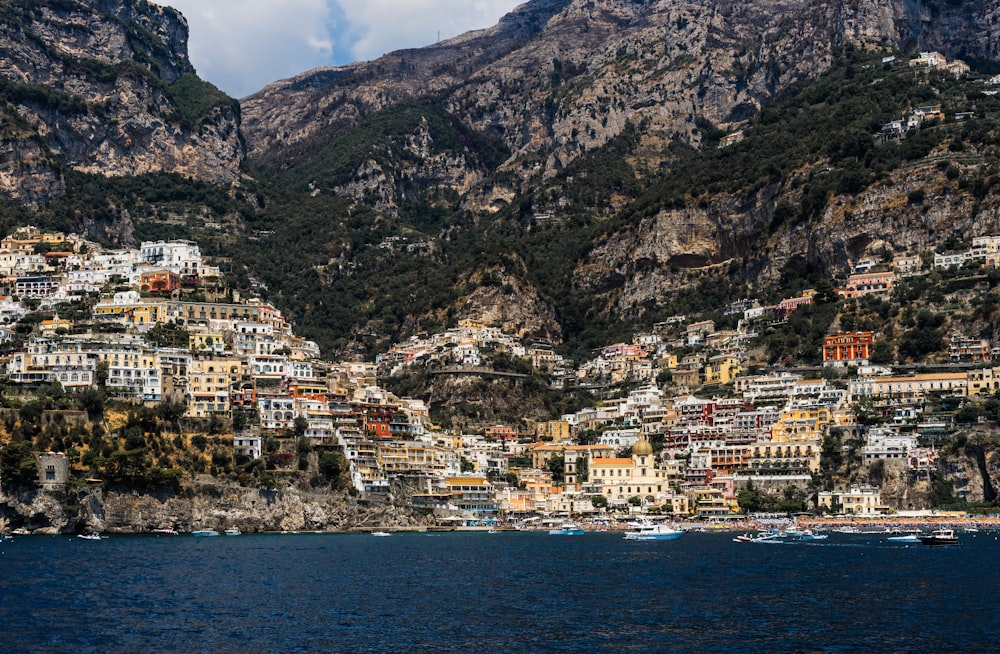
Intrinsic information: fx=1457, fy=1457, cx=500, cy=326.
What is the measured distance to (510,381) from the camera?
6521 inches

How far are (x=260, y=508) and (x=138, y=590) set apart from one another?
147 ft

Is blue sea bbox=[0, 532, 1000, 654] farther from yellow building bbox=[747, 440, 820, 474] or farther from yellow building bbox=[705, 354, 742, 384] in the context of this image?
yellow building bbox=[705, 354, 742, 384]

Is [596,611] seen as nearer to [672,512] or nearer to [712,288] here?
[672,512]

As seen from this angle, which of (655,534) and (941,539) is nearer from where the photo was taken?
(941,539)

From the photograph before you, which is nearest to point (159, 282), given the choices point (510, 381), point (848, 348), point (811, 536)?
point (510, 381)

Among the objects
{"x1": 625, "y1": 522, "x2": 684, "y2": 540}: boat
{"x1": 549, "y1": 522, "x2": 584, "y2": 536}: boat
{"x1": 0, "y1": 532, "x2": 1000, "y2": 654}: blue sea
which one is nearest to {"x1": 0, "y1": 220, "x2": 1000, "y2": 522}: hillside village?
{"x1": 549, "y1": 522, "x2": 584, "y2": 536}: boat

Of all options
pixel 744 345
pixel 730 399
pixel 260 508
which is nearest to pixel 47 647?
pixel 260 508

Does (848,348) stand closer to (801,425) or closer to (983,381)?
(801,425)

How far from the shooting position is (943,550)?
94125 millimetres

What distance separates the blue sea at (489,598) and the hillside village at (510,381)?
2490cm

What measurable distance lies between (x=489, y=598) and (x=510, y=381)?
10057cm

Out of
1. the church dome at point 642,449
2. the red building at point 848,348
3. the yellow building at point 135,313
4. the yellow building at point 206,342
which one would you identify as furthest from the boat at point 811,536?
the yellow building at point 135,313

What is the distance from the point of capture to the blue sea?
52281 millimetres

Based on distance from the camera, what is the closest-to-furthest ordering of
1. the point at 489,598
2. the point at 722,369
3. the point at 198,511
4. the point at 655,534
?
the point at 489,598
the point at 198,511
the point at 655,534
the point at 722,369
